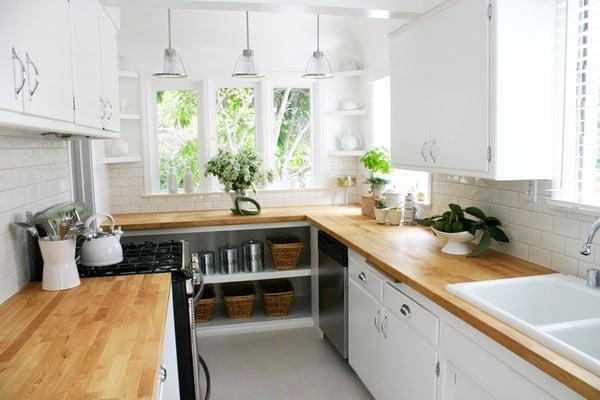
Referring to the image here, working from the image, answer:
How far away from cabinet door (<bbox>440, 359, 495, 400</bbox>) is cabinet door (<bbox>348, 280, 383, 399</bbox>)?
66 cm

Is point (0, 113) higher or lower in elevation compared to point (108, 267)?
higher

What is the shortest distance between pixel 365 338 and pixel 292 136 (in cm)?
234

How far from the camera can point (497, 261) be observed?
8.25ft

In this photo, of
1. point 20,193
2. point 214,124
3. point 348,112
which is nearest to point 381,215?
point 348,112

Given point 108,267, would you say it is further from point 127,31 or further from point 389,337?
point 127,31

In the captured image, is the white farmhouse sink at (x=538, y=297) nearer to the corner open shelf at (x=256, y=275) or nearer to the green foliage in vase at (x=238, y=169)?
the corner open shelf at (x=256, y=275)

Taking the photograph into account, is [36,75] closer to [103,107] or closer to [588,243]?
[103,107]

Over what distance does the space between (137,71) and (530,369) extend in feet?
12.6

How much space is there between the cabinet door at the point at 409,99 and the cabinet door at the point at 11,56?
1984 mm

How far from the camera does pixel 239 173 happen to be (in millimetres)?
4086

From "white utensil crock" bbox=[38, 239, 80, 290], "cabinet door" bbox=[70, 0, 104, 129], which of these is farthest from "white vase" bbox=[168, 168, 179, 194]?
"white utensil crock" bbox=[38, 239, 80, 290]

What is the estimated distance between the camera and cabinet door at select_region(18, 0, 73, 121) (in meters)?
1.51

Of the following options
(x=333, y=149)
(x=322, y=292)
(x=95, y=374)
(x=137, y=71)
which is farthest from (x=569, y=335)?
(x=137, y=71)

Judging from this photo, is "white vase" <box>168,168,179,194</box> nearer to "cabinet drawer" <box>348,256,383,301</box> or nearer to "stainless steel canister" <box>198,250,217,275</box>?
"stainless steel canister" <box>198,250,217,275</box>
